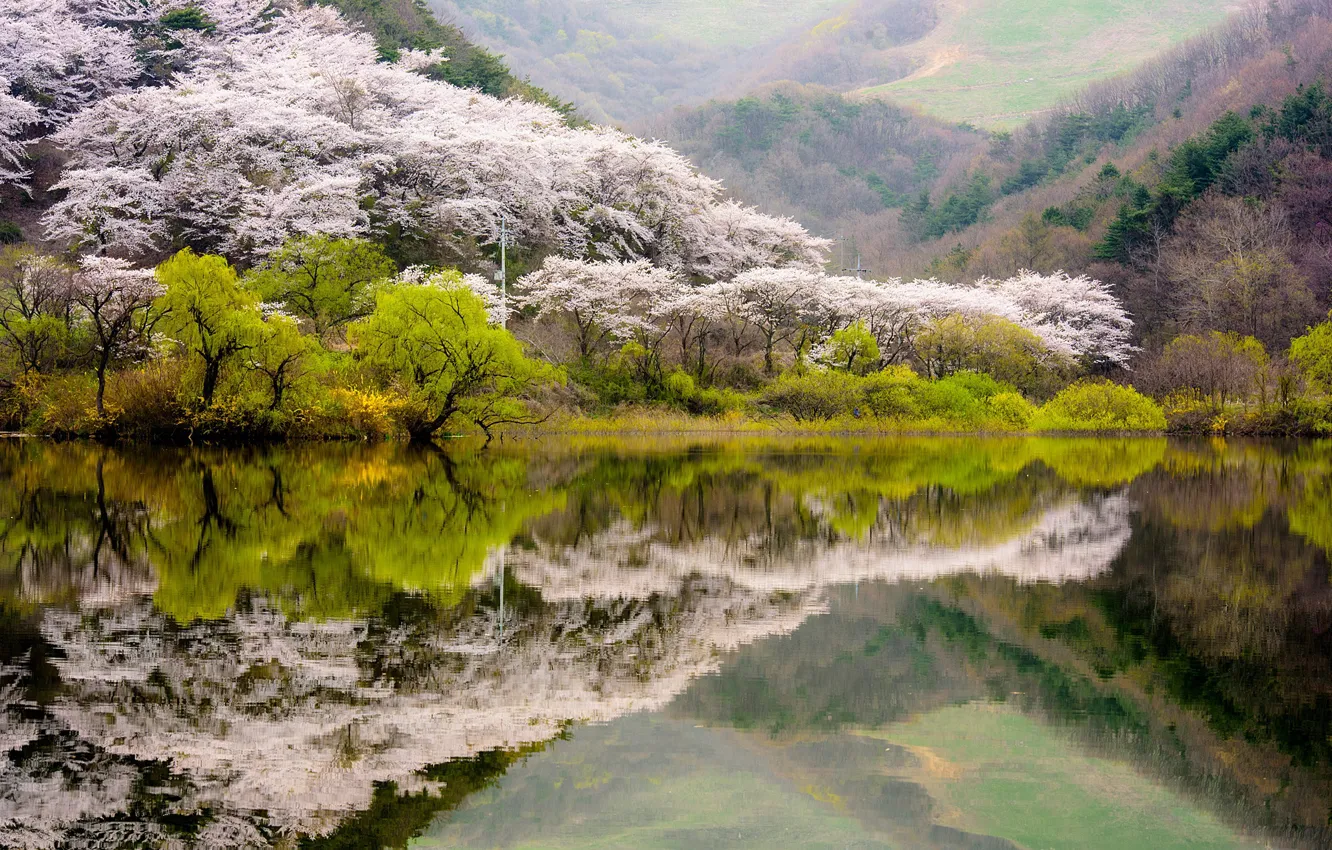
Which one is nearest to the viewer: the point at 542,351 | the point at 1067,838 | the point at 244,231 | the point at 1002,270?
the point at 1067,838

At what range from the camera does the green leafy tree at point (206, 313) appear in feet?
83.1

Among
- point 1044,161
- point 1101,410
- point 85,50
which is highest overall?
point 1044,161

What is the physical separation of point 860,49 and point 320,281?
102 meters

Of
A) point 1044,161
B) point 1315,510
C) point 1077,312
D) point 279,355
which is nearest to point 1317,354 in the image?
A: point 1077,312

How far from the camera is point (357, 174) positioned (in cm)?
3778

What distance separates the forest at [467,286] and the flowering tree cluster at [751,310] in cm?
12

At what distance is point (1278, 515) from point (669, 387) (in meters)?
26.3

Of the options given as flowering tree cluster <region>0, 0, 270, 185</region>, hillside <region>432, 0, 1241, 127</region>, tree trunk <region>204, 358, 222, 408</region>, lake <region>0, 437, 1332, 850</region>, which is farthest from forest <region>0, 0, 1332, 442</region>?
hillside <region>432, 0, 1241, 127</region>

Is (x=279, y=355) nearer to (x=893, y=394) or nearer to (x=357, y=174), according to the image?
(x=357, y=174)

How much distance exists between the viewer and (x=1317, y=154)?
5362 cm

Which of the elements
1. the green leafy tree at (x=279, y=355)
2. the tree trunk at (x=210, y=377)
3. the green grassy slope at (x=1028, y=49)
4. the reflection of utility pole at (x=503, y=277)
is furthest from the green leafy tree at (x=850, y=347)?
the green grassy slope at (x=1028, y=49)

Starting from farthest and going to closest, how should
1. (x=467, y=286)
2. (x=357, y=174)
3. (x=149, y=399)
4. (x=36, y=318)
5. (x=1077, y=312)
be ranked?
1. (x=1077, y=312)
2. (x=357, y=174)
3. (x=467, y=286)
4. (x=36, y=318)
5. (x=149, y=399)

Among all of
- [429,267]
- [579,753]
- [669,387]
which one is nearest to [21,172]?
[429,267]

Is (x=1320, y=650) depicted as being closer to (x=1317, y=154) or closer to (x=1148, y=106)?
(x=1317, y=154)
